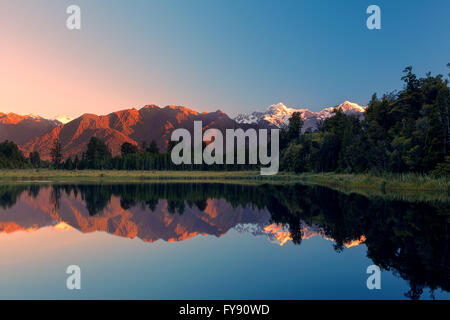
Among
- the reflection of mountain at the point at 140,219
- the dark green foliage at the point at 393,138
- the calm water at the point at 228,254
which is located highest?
the dark green foliage at the point at 393,138

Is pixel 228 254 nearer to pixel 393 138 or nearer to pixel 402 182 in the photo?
Result: pixel 402 182

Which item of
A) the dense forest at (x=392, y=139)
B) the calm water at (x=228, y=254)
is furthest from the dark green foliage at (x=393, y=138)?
the calm water at (x=228, y=254)

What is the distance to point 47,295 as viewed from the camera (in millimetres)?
11500

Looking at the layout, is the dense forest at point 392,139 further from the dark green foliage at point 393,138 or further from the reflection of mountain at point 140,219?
the reflection of mountain at point 140,219

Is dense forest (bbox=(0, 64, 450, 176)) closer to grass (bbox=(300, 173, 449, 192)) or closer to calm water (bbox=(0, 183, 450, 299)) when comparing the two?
grass (bbox=(300, 173, 449, 192))

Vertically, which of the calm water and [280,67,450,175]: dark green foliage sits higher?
[280,67,450,175]: dark green foliage

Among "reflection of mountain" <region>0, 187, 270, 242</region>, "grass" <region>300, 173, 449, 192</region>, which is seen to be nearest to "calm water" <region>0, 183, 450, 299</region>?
"reflection of mountain" <region>0, 187, 270, 242</region>

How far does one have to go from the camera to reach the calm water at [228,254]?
39.2 feet

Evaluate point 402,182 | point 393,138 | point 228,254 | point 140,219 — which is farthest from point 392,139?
point 228,254

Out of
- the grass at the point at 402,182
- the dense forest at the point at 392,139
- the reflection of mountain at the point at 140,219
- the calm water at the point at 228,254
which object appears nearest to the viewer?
the calm water at the point at 228,254

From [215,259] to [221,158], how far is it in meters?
169

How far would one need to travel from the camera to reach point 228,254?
17.5 meters

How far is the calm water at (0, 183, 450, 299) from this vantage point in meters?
11.9
